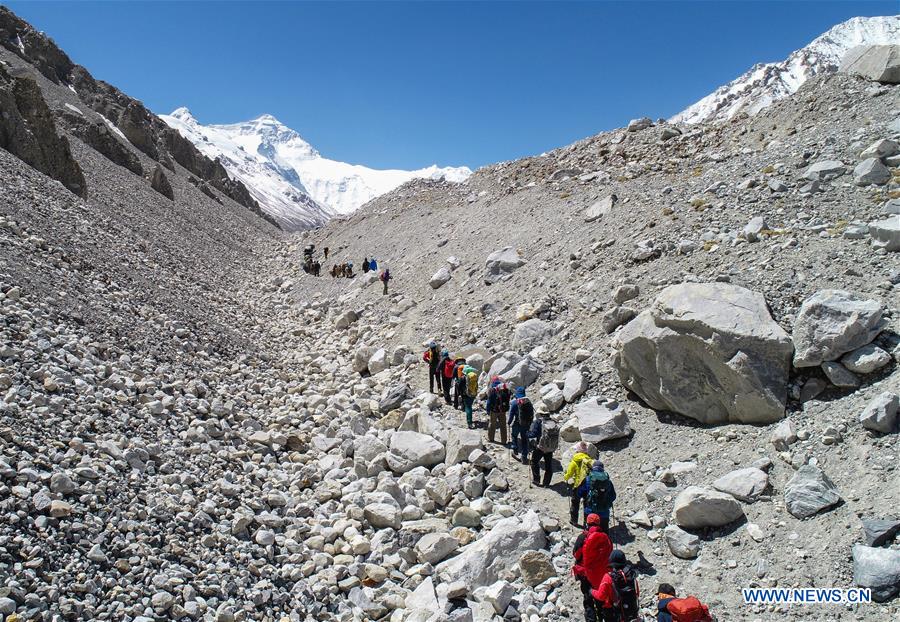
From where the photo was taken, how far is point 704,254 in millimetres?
14328

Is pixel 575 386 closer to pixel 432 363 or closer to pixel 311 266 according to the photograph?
pixel 432 363

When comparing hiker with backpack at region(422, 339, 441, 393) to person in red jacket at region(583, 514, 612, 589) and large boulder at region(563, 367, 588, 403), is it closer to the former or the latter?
large boulder at region(563, 367, 588, 403)

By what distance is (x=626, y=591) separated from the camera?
268 inches

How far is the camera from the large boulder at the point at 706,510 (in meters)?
8.28

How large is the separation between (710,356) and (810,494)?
130 inches

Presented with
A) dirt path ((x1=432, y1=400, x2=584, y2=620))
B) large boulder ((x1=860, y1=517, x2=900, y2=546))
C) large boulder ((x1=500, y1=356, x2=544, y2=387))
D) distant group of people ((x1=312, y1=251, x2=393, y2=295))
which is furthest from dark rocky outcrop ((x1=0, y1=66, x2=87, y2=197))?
large boulder ((x1=860, y1=517, x2=900, y2=546))

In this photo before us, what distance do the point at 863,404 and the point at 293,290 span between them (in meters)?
28.7

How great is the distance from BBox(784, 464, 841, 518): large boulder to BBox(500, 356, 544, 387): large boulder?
6.94 m

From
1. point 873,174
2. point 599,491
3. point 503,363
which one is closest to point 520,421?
point 599,491

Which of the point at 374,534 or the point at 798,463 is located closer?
the point at 798,463

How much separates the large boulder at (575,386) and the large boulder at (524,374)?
1300 mm

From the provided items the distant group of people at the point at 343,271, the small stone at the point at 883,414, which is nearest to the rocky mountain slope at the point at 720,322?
the small stone at the point at 883,414

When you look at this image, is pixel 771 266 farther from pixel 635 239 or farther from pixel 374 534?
pixel 374 534

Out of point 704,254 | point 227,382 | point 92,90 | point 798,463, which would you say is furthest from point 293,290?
point 92,90
